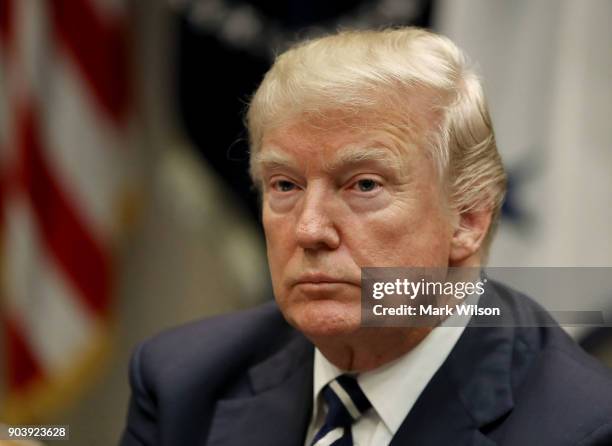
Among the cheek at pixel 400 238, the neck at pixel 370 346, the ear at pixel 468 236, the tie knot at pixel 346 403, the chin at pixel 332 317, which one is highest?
the cheek at pixel 400 238

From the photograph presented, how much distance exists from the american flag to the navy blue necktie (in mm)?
1756

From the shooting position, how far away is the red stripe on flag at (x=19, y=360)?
3.36 metres

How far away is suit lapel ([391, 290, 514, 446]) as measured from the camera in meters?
1.76

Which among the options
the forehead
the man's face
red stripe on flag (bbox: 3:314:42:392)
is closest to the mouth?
the man's face

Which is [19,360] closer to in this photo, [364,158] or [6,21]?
[6,21]

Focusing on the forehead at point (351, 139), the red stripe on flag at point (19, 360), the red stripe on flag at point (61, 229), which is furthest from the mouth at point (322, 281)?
the red stripe on flag at point (19, 360)

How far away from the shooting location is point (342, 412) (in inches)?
72.7

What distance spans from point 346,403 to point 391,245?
1.13 feet

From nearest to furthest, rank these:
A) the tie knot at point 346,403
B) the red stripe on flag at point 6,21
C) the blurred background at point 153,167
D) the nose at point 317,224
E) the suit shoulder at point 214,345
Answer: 1. the nose at point 317,224
2. the tie knot at point 346,403
3. the suit shoulder at point 214,345
4. the blurred background at point 153,167
5. the red stripe on flag at point 6,21

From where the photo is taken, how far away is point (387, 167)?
1757 mm

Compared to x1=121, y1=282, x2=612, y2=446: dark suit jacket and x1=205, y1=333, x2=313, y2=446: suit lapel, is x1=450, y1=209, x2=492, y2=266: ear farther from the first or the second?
x1=205, y1=333, x2=313, y2=446: suit lapel

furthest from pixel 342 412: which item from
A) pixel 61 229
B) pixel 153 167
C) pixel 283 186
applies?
pixel 153 167

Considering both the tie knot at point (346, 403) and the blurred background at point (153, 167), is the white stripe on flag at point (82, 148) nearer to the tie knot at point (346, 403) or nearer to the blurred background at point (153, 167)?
the blurred background at point (153, 167)

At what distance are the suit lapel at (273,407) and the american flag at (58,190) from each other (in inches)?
58.7
